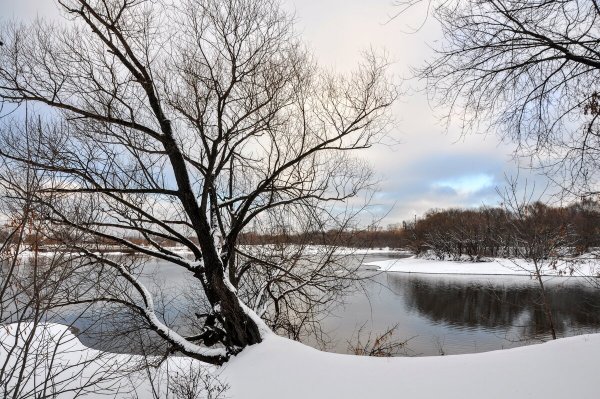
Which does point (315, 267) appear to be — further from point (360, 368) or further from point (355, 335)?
point (355, 335)

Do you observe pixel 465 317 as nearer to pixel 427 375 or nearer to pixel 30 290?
pixel 427 375

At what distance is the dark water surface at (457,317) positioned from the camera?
13.5 metres

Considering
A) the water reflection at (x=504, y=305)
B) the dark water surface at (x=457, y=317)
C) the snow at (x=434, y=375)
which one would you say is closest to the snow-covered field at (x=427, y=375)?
the snow at (x=434, y=375)

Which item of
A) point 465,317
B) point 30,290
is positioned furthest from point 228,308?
point 465,317

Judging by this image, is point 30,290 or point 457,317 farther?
point 457,317

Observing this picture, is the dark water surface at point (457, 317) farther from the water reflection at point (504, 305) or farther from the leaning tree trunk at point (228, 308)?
the leaning tree trunk at point (228, 308)

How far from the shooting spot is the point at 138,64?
5.62 metres

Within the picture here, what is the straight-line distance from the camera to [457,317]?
60.6 ft

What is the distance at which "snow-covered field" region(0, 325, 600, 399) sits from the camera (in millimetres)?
3277

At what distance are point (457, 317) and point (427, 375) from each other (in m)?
16.3

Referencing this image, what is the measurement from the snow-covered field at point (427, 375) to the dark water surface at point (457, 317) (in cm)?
542

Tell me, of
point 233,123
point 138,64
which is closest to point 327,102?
point 233,123

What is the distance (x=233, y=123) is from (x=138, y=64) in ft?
5.64

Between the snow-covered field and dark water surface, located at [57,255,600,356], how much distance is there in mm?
5416
